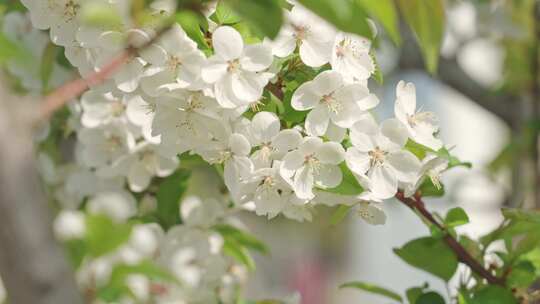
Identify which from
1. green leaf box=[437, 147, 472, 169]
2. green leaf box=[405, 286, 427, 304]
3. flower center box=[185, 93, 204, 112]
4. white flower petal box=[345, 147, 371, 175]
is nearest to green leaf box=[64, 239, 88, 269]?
flower center box=[185, 93, 204, 112]

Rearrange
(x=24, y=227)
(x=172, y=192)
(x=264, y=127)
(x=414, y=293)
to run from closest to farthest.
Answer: (x=24, y=227), (x=264, y=127), (x=414, y=293), (x=172, y=192)

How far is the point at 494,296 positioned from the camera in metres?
1.01

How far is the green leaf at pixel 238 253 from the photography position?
1.24 meters

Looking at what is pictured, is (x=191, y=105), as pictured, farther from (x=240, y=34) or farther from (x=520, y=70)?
A: (x=520, y=70)

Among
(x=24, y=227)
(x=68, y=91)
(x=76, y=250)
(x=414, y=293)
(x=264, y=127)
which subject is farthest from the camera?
(x=414, y=293)

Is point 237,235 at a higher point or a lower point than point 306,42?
Result: lower

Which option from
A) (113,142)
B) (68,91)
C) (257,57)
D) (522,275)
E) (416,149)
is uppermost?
(68,91)

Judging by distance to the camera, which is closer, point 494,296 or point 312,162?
point 312,162

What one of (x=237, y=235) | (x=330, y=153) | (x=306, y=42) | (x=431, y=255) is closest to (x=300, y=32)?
(x=306, y=42)

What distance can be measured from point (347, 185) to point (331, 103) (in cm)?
9

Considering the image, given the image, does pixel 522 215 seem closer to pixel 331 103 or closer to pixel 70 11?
pixel 331 103

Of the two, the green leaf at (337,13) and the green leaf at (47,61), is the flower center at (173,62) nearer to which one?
the green leaf at (337,13)

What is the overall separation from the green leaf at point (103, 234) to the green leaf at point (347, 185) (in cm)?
35

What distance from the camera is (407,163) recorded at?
929 mm
